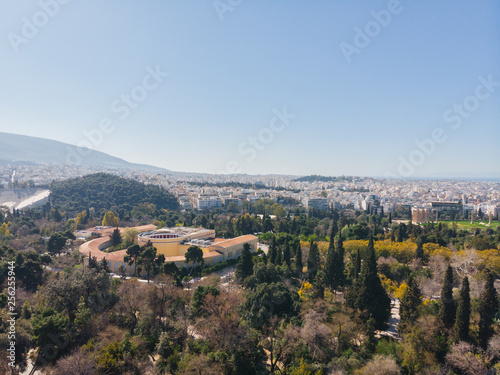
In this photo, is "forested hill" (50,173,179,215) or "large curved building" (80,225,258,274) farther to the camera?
"forested hill" (50,173,179,215)

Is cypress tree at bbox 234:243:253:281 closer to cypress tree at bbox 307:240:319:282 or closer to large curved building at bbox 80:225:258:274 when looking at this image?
cypress tree at bbox 307:240:319:282

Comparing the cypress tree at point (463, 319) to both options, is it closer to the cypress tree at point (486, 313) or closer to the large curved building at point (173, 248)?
the cypress tree at point (486, 313)

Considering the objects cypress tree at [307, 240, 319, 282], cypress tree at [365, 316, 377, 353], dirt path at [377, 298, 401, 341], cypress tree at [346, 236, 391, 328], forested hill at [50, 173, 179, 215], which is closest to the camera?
cypress tree at [365, 316, 377, 353]

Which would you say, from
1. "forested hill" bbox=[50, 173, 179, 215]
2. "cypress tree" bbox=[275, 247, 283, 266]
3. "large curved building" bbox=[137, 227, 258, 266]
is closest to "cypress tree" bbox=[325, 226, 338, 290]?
"cypress tree" bbox=[275, 247, 283, 266]

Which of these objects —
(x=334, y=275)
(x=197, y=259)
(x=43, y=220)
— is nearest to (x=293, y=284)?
(x=334, y=275)

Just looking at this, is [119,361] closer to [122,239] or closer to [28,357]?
[28,357]

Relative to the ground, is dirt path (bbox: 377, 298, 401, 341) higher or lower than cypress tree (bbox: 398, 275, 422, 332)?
lower

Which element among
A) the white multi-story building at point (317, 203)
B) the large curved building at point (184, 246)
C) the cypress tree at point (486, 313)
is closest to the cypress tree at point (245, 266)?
the large curved building at point (184, 246)

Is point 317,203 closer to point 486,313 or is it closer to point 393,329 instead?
point 393,329
